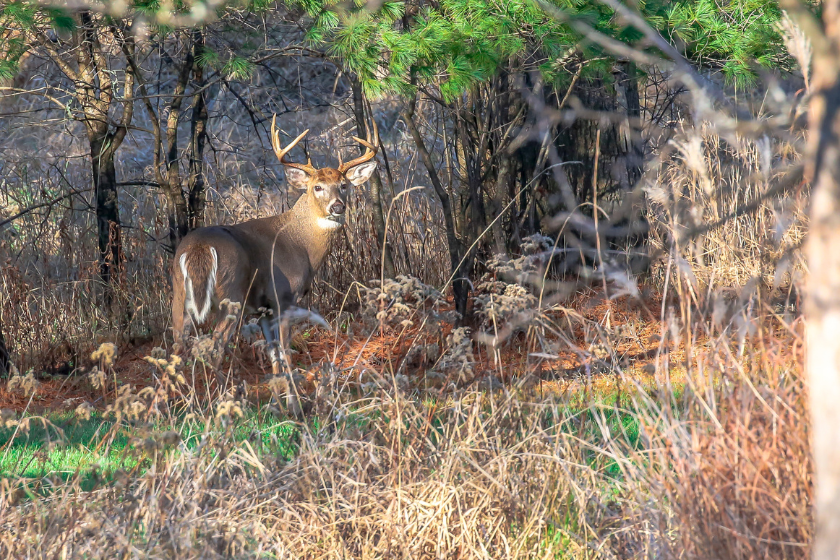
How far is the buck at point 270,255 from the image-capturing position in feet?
21.9

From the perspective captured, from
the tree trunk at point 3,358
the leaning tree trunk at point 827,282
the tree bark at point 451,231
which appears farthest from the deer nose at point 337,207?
the leaning tree trunk at point 827,282

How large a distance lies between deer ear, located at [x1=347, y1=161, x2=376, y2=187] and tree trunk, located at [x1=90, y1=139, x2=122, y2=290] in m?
1.87

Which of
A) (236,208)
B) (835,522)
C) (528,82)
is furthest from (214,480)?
(236,208)

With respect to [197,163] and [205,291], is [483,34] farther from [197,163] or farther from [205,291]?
[197,163]

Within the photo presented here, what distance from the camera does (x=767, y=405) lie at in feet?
8.30

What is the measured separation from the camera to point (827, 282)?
4.31 ft

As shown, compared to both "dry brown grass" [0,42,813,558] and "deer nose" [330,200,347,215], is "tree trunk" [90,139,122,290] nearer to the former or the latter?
"deer nose" [330,200,347,215]

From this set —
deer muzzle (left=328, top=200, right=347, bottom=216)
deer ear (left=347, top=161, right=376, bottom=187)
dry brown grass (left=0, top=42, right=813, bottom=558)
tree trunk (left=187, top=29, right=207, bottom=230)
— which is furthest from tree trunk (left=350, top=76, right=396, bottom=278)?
dry brown grass (left=0, top=42, right=813, bottom=558)

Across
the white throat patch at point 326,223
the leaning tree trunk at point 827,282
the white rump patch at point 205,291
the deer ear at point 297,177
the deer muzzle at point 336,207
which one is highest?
the leaning tree trunk at point 827,282

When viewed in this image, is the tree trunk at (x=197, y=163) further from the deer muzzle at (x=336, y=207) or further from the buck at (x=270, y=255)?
the deer muzzle at (x=336, y=207)

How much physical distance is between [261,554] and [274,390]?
0.69 meters

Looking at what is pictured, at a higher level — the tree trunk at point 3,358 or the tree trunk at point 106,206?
the tree trunk at point 106,206

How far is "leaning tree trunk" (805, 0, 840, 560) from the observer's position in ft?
4.28

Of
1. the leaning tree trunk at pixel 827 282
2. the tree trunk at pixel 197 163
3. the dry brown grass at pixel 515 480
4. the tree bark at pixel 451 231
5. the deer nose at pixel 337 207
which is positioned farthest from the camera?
the tree trunk at pixel 197 163
